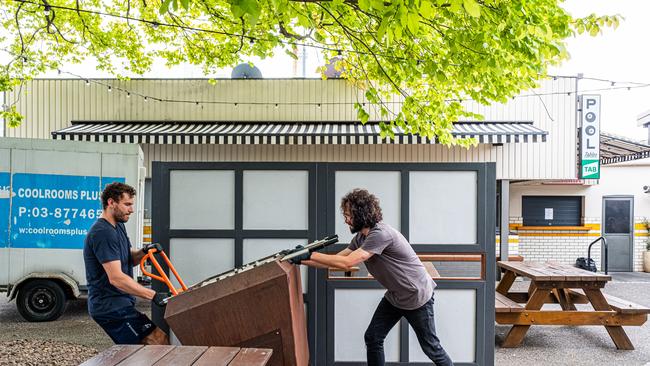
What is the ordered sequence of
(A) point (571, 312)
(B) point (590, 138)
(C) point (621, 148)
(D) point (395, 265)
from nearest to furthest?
(D) point (395, 265) < (A) point (571, 312) < (B) point (590, 138) < (C) point (621, 148)

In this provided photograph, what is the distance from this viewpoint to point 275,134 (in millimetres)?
9648

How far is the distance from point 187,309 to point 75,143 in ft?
16.9

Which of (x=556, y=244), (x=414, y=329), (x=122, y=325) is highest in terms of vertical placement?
(x=122, y=325)

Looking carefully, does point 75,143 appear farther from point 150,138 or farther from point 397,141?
point 397,141

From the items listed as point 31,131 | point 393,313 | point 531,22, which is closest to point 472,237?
point 393,313

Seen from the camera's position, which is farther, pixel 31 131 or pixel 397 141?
pixel 31 131

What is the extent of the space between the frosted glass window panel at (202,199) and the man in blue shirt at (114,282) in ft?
3.00

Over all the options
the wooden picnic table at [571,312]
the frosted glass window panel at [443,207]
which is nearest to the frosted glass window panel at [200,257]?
the frosted glass window panel at [443,207]

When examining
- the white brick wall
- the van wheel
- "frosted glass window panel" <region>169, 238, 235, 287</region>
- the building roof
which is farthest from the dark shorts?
the building roof

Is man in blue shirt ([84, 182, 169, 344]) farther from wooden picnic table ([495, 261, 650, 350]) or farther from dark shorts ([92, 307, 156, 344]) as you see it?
wooden picnic table ([495, 261, 650, 350])

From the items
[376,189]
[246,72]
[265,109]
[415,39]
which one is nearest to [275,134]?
[265,109]

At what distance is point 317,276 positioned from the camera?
4.64 m

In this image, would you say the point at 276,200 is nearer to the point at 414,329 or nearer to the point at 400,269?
the point at 400,269

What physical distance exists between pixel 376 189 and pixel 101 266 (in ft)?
7.98
